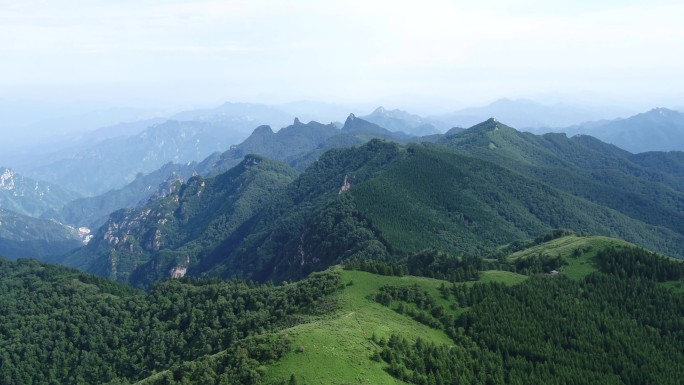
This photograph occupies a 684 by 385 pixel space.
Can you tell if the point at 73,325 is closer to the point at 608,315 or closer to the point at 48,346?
the point at 48,346

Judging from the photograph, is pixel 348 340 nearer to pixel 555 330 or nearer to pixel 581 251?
pixel 555 330

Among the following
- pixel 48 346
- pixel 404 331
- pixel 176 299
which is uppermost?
pixel 404 331

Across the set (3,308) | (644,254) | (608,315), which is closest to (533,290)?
(608,315)

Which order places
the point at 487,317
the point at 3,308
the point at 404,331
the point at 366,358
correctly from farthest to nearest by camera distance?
1. the point at 3,308
2. the point at 487,317
3. the point at 404,331
4. the point at 366,358

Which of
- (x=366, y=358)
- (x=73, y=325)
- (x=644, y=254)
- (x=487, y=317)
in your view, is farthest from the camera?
(x=73, y=325)

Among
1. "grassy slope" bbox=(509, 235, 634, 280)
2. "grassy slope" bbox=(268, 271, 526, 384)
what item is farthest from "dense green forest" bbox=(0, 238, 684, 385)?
"grassy slope" bbox=(509, 235, 634, 280)

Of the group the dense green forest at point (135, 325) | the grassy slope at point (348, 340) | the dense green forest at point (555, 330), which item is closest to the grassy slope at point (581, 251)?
the dense green forest at point (555, 330)

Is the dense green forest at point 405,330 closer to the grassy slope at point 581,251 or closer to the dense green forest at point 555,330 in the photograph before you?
the dense green forest at point 555,330

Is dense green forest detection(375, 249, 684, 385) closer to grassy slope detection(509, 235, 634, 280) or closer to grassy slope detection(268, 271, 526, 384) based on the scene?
grassy slope detection(268, 271, 526, 384)

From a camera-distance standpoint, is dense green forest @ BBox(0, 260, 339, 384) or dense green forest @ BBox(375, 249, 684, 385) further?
dense green forest @ BBox(0, 260, 339, 384)
